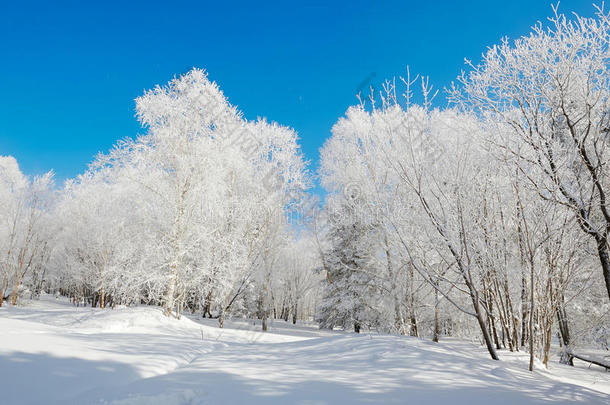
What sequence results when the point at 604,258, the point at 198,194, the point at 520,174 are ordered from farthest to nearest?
1. the point at 198,194
2. the point at 520,174
3. the point at 604,258

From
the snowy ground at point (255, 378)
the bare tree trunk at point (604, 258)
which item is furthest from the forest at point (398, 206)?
the snowy ground at point (255, 378)

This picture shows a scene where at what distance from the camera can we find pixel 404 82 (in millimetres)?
4570

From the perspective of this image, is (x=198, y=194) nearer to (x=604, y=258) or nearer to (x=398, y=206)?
(x=398, y=206)

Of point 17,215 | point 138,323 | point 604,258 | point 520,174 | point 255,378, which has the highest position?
point 17,215

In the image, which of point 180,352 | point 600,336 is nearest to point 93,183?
point 180,352

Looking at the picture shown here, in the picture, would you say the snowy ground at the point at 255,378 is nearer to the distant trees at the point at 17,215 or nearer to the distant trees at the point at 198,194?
the distant trees at the point at 198,194

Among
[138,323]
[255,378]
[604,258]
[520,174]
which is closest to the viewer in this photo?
[255,378]

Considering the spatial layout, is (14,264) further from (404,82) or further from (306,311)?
(306,311)

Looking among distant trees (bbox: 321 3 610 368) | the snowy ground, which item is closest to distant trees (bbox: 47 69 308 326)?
the snowy ground

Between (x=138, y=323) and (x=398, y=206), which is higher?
(x=398, y=206)

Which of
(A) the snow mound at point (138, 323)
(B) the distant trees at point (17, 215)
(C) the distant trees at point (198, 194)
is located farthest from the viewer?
(B) the distant trees at point (17, 215)

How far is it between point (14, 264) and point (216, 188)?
20.4 m

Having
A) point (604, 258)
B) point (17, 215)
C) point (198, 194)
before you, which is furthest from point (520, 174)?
point (17, 215)

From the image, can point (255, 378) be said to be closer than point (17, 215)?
Yes
